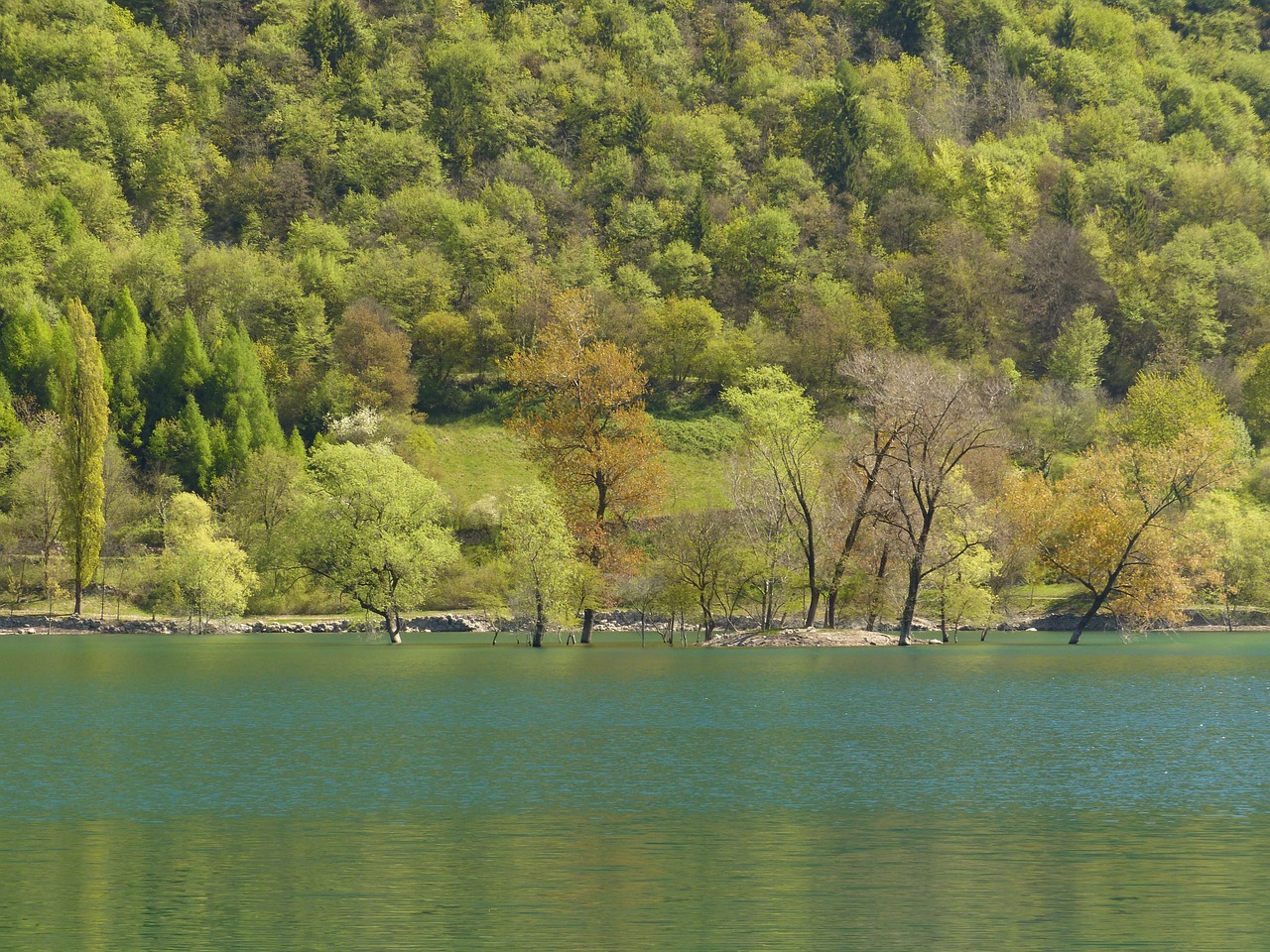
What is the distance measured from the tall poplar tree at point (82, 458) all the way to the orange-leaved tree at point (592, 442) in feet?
100.0

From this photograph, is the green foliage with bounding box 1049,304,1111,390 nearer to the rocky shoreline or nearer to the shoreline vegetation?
the rocky shoreline

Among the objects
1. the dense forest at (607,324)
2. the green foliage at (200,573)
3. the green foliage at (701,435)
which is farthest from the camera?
the green foliage at (701,435)

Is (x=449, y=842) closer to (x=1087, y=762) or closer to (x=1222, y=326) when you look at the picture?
(x=1087, y=762)

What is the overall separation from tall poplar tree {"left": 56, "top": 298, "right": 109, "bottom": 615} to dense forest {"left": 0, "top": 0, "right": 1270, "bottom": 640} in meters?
0.27

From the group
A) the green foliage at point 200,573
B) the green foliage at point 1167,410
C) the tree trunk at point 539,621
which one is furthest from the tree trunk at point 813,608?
the green foliage at point 1167,410

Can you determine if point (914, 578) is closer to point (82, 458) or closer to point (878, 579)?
point (878, 579)

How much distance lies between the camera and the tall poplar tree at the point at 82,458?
96938mm

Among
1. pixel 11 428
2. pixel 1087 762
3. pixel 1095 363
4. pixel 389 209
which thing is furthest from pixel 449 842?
pixel 389 209

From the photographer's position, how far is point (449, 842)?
23500 mm

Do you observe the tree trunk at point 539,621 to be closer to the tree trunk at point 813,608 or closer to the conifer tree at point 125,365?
the tree trunk at point 813,608

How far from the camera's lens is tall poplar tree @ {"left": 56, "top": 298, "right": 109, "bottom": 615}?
96.9 metres

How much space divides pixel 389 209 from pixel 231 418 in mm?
50677

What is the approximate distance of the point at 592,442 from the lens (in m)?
83.8

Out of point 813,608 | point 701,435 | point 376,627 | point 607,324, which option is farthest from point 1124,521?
point 607,324
